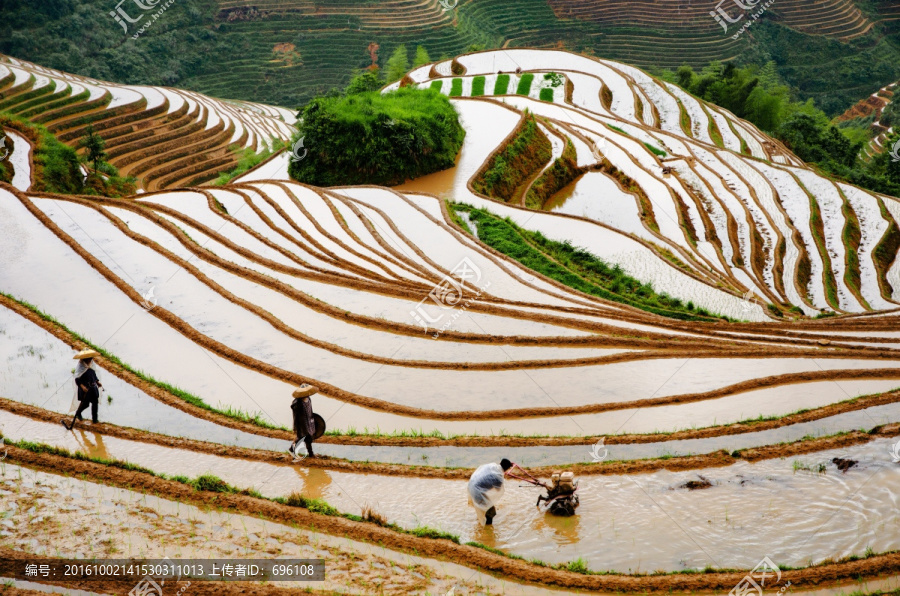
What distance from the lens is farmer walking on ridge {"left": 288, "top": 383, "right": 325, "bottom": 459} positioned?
319 inches

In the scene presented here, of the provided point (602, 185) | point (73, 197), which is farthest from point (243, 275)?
point (602, 185)

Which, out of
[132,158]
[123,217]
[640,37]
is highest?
[640,37]

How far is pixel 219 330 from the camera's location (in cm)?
1153

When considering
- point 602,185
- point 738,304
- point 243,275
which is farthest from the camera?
point 602,185

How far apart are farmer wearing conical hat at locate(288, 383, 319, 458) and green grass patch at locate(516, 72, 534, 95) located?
29783 millimetres

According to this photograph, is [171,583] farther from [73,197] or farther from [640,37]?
[640,37]

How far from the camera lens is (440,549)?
690cm

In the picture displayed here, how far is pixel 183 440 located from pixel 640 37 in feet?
220

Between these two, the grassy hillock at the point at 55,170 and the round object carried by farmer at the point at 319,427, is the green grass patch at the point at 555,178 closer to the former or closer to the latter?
the round object carried by farmer at the point at 319,427

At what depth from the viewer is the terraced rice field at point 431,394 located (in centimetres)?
697

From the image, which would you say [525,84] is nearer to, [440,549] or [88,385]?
[88,385]

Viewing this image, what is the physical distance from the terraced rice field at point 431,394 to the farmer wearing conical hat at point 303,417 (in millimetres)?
314

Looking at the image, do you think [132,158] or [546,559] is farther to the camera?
[132,158]

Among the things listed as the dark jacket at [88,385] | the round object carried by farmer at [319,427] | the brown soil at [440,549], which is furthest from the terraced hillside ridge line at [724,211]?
the dark jacket at [88,385]
